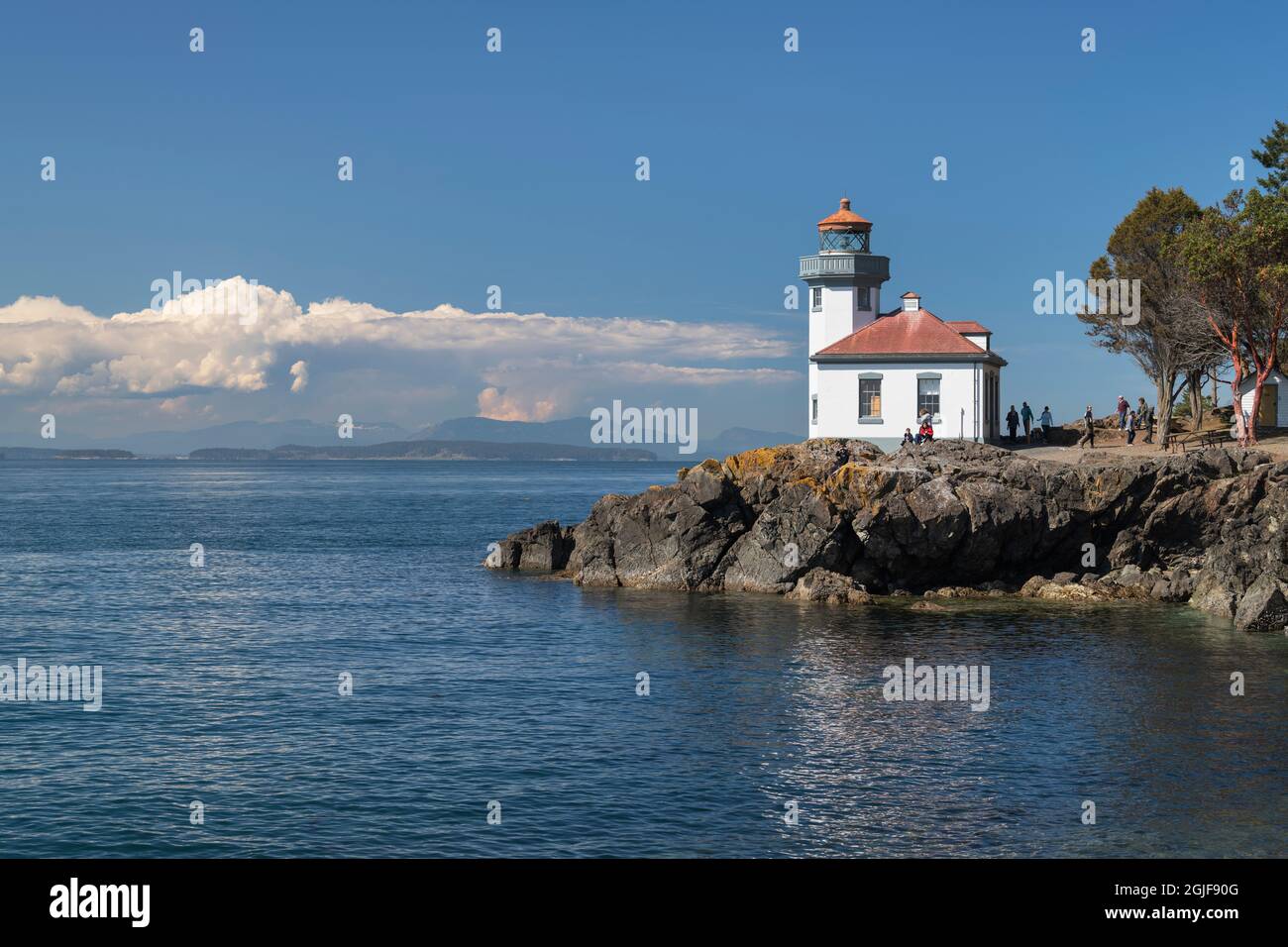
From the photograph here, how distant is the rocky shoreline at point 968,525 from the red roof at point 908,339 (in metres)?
11.0

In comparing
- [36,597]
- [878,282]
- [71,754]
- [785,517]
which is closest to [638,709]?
[71,754]

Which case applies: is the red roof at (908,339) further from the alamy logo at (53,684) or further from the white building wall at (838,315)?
the alamy logo at (53,684)

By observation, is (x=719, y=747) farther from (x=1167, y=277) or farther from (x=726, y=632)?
(x=1167, y=277)

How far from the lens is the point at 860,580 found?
4794cm

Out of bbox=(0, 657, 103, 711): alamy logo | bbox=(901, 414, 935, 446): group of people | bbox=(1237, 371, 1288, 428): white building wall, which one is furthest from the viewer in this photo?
bbox=(1237, 371, 1288, 428): white building wall

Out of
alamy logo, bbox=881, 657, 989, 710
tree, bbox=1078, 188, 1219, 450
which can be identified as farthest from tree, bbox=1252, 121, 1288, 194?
alamy logo, bbox=881, 657, 989, 710

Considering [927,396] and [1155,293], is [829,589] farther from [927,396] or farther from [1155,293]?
[1155,293]

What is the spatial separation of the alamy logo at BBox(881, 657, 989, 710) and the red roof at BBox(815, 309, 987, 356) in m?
29.4

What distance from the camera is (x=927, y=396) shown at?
199 feet

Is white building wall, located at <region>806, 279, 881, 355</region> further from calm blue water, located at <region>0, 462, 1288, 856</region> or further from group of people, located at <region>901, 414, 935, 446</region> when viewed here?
calm blue water, located at <region>0, 462, 1288, 856</region>

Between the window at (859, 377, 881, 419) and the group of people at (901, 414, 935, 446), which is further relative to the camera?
the window at (859, 377, 881, 419)

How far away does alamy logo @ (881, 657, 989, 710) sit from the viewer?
3064 centimetres

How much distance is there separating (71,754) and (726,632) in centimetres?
→ 2065

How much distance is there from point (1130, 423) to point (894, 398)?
12858 mm
